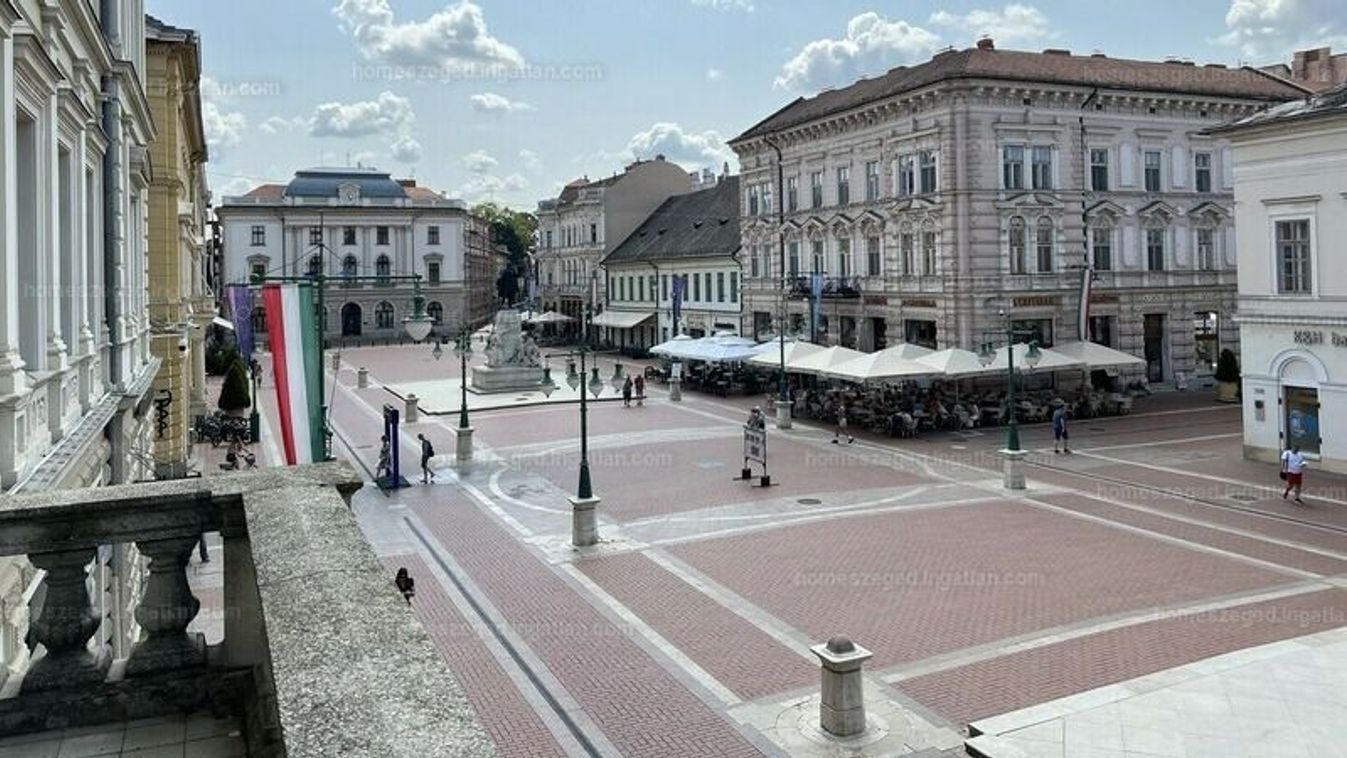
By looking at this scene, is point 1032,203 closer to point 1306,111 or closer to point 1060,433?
point 1060,433

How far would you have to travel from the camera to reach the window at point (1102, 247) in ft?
139

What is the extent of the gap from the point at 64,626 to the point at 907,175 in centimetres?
4083

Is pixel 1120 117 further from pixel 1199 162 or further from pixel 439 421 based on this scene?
pixel 439 421

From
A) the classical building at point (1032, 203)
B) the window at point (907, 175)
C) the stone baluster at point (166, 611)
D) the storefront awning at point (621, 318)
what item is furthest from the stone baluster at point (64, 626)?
the storefront awning at point (621, 318)

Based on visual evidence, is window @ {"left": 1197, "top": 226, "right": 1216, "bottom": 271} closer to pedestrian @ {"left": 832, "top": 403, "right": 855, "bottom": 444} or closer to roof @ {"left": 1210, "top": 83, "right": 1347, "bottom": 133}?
roof @ {"left": 1210, "top": 83, "right": 1347, "bottom": 133}

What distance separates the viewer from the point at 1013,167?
4084 cm

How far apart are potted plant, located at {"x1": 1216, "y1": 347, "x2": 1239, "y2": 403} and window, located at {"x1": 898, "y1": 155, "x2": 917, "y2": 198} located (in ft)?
48.2

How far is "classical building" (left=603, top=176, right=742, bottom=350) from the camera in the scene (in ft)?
198

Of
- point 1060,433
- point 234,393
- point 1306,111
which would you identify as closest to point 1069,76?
point 1306,111

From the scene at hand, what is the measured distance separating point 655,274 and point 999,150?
32.5 meters

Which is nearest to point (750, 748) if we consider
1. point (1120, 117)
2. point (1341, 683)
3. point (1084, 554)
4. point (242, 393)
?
point (1341, 683)

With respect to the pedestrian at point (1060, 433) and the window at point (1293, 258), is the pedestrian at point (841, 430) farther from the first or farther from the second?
the window at point (1293, 258)

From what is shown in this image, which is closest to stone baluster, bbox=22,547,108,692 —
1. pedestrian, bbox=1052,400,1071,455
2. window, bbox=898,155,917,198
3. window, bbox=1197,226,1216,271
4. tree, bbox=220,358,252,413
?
pedestrian, bbox=1052,400,1071,455

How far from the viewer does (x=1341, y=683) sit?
11953 millimetres
